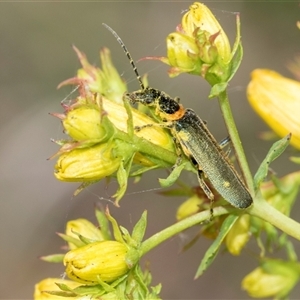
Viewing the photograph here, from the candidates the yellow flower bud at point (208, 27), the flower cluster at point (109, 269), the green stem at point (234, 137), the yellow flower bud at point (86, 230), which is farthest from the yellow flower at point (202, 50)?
the yellow flower bud at point (86, 230)

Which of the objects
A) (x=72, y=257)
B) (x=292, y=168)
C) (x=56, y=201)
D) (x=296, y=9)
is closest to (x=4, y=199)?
(x=56, y=201)

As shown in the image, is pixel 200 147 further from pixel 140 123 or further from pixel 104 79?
pixel 104 79

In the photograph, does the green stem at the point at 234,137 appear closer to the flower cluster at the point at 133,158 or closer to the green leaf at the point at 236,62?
the flower cluster at the point at 133,158

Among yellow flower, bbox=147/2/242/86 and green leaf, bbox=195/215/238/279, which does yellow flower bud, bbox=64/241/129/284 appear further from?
yellow flower, bbox=147/2/242/86

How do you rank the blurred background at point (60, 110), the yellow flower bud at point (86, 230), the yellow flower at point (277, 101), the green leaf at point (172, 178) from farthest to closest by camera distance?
the blurred background at point (60, 110), the yellow flower at point (277, 101), the yellow flower bud at point (86, 230), the green leaf at point (172, 178)

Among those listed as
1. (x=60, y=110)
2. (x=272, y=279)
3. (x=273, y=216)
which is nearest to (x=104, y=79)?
(x=273, y=216)

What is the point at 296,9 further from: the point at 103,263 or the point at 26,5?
the point at 103,263
